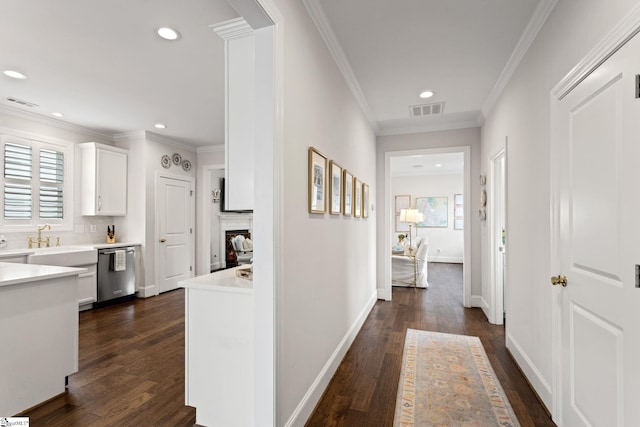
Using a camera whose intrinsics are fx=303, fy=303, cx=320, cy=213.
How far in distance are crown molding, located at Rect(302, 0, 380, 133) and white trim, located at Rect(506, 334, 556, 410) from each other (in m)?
2.86

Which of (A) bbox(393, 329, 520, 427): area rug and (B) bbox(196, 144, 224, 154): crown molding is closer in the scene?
(A) bbox(393, 329, 520, 427): area rug

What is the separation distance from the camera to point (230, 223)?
26.1 feet

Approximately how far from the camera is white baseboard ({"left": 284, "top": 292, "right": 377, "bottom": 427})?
69.5 inches

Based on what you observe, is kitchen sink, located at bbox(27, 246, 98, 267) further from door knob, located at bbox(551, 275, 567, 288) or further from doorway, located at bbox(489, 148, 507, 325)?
doorway, located at bbox(489, 148, 507, 325)

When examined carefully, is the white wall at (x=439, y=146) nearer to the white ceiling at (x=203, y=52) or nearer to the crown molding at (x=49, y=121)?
the white ceiling at (x=203, y=52)

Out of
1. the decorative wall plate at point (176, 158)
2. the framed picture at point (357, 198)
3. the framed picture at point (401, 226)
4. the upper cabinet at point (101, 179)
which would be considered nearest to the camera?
the framed picture at point (357, 198)

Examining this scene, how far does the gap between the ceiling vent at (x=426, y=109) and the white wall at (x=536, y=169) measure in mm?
904

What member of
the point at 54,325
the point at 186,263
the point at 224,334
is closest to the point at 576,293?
the point at 224,334

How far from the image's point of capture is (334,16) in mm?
2139

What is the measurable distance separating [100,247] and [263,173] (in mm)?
4064

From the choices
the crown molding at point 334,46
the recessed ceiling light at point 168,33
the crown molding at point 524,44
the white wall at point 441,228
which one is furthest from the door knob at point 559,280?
the white wall at point 441,228

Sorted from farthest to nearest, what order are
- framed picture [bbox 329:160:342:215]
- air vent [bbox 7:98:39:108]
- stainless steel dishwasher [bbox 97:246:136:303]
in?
1. stainless steel dishwasher [bbox 97:246:136:303]
2. air vent [bbox 7:98:39:108]
3. framed picture [bbox 329:160:342:215]

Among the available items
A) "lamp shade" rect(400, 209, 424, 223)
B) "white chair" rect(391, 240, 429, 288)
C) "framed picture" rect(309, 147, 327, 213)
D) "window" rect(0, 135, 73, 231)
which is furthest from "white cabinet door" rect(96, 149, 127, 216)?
"lamp shade" rect(400, 209, 424, 223)

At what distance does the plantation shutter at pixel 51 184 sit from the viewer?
13.5 feet
